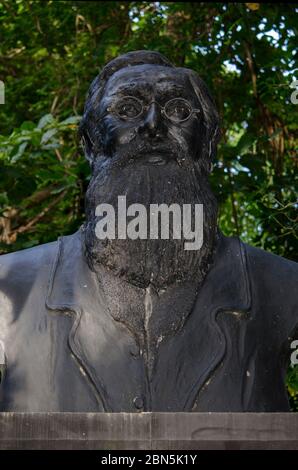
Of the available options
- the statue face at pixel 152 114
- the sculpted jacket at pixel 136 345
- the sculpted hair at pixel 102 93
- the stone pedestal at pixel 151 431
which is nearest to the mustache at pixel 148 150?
the statue face at pixel 152 114

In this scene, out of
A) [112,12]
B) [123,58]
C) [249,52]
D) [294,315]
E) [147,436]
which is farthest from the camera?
[112,12]

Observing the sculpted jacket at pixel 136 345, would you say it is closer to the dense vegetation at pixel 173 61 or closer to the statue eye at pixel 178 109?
the statue eye at pixel 178 109

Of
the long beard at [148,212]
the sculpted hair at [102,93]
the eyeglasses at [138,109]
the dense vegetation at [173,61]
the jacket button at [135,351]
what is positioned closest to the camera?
the jacket button at [135,351]

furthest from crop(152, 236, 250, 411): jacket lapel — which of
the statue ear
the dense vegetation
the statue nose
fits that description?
the dense vegetation

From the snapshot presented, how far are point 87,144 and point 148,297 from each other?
29.4 inches

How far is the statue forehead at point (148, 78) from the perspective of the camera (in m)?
4.69

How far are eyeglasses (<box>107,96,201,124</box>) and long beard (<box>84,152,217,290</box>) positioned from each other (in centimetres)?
15

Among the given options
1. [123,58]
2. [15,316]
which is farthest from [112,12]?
[15,316]

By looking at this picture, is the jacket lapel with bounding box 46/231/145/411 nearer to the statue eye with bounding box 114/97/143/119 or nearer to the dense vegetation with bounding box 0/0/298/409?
the statue eye with bounding box 114/97/143/119

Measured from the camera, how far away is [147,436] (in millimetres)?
3721

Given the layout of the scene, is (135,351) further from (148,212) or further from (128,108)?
(128,108)

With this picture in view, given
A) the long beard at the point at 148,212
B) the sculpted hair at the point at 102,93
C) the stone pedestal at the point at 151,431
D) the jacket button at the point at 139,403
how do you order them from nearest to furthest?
1. the stone pedestal at the point at 151,431
2. the jacket button at the point at 139,403
3. the long beard at the point at 148,212
4. the sculpted hair at the point at 102,93

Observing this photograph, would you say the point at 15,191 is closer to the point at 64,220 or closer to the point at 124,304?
the point at 64,220

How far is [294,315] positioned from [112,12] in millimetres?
5526
